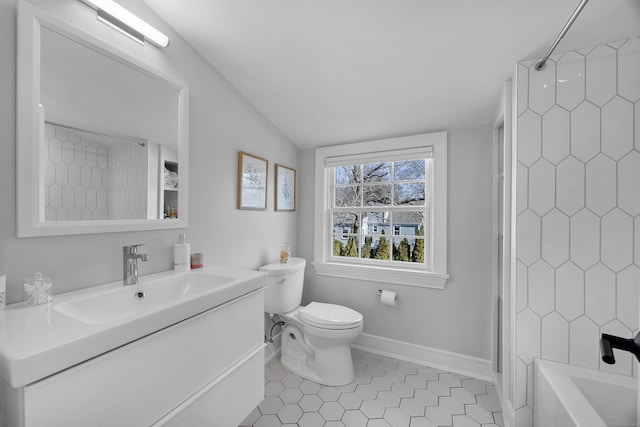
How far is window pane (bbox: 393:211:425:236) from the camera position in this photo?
2.41m

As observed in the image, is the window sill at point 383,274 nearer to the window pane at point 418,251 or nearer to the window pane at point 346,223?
the window pane at point 418,251

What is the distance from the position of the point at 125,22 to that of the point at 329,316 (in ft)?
6.63

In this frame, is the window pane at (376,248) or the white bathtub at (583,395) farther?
the window pane at (376,248)

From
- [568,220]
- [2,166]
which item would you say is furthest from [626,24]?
[2,166]

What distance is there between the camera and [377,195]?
8.46ft

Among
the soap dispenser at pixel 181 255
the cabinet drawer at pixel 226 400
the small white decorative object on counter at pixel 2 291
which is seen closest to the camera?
the small white decorative object on counter at pixel 2 291

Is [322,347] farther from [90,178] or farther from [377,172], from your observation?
[90,178]

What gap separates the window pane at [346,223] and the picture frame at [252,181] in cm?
76

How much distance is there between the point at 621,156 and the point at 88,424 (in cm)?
226

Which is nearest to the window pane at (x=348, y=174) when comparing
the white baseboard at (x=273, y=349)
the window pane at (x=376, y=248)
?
the window pane at (x=376, y=248)

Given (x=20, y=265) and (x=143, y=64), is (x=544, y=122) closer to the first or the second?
(x=143, y=64)

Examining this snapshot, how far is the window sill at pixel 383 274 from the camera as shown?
2.23 m

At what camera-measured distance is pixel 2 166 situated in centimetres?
98

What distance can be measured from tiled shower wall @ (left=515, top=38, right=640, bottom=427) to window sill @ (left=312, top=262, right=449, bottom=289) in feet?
2.45
